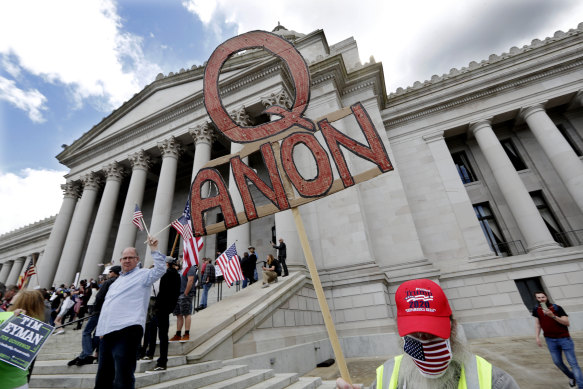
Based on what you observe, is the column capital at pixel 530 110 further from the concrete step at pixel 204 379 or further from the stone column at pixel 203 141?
the concrete step at pixel 204 379

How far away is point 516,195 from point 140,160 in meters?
23.6

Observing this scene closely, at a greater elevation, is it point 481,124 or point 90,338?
point 481,124

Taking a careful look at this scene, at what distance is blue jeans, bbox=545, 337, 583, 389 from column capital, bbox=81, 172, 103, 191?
26.6 meters

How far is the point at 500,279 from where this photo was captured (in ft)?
41.8

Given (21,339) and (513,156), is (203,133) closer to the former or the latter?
(21,339)

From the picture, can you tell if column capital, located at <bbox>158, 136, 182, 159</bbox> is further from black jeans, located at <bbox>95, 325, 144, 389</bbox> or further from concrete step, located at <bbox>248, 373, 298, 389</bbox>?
black jeans, located at <bbox>95, 325, 144, 389</bbox>

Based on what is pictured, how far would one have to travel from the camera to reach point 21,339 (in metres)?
2.62

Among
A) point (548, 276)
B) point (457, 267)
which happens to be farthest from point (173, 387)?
point (548, 276)

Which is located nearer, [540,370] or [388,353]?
[540,370]

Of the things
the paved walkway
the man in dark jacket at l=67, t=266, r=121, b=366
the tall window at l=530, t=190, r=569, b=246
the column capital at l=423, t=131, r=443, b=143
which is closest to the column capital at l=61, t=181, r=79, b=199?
the man in dark jacket at l=67, t=266, r=121, b=366

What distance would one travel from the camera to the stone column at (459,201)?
13.9m

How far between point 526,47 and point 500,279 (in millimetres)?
14550

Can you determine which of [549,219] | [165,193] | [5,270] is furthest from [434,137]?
[5,270]

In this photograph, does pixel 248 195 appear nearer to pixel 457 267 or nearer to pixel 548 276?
pixel 457 267
